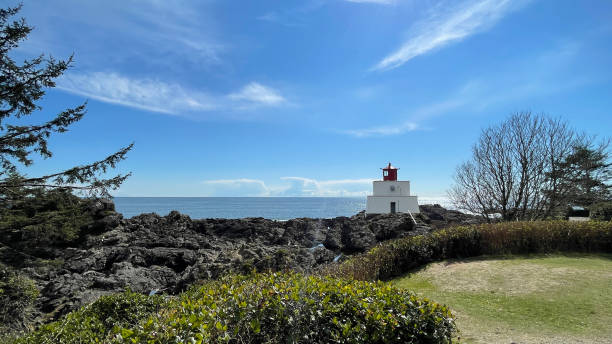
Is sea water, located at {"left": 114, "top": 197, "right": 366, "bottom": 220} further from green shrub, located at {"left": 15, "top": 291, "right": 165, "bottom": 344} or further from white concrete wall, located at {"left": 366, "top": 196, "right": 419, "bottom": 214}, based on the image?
green shrub, located at {"left": 15, "top": 291, "right": 165, "bottom": 344}

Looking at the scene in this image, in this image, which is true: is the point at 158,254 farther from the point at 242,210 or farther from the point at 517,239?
the point at 242,210

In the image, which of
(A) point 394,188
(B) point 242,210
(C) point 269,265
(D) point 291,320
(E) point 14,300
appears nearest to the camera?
(D) point 291,320

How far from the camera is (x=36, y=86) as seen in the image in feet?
27.1

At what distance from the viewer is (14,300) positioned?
8117mm

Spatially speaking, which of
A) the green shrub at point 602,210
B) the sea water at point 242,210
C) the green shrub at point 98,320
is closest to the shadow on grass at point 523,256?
the green shrub at point 98,320

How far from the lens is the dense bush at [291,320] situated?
2.82m

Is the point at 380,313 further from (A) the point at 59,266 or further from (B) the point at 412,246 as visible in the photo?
(A) the point at 59,266

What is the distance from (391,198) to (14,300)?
2603 cm

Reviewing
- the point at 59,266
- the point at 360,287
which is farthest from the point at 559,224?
the point at 59,266

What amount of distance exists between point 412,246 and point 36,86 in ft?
38.4

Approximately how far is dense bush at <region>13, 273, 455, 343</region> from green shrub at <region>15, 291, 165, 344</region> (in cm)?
2

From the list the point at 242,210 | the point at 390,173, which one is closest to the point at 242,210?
the point at 242,210

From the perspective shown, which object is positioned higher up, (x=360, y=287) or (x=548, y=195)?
(x=548, y=195)

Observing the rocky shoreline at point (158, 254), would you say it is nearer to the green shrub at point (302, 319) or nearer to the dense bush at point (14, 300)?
the dense bush at point (14, 300)
